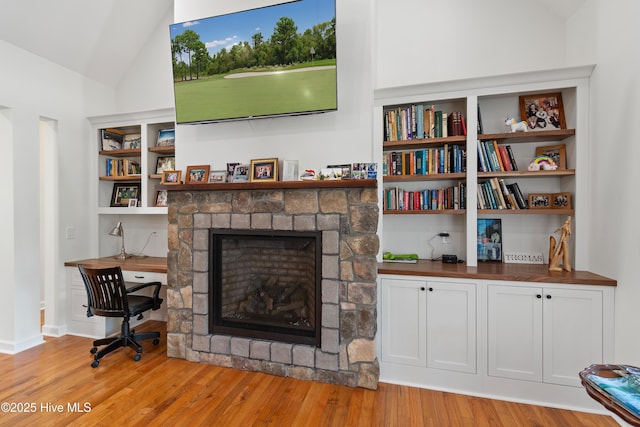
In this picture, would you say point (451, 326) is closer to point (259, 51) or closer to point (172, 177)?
point (259, 51)

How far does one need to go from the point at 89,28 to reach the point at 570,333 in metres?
5.08

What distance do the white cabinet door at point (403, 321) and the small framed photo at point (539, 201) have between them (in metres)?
1.17

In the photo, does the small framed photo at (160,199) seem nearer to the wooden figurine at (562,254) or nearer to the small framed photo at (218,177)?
the small framed photo at (218,177)

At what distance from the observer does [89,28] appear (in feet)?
10.8

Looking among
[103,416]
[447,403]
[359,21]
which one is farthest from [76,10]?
[447,403]

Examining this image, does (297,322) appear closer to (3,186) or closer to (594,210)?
(594,210)

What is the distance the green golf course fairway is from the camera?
2.49 meters

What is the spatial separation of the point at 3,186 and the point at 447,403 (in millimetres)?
4269

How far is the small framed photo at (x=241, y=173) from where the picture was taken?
2768 mm

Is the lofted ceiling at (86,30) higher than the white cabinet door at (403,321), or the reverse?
the lofted ceiling at (86,30)

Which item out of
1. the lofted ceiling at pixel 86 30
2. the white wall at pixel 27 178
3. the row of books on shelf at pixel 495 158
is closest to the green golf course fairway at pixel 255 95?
the row of books on shelf at pixel 495 158

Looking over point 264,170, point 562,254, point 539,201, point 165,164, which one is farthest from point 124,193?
point 562,254

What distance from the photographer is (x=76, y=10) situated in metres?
3.11

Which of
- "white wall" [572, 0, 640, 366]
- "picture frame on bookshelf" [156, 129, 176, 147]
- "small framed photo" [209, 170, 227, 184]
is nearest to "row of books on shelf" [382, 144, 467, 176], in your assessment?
"white wall" [572, 0, 640, 366]
